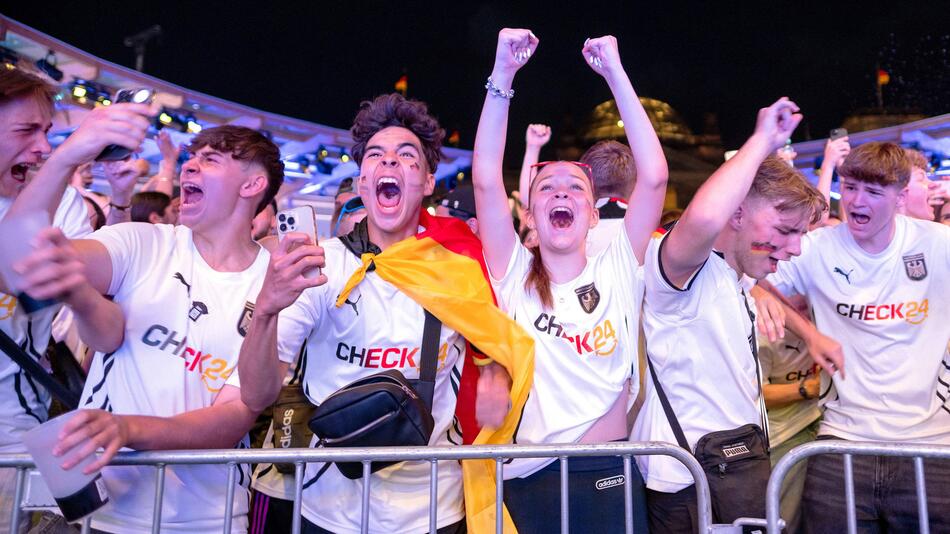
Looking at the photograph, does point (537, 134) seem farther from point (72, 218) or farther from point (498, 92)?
point (72, 218)

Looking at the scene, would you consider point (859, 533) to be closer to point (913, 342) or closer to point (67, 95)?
point (913, 342)

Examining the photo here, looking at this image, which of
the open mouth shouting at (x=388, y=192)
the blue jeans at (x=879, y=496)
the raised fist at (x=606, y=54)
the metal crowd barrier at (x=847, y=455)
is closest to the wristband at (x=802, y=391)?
the blue jeans at (x=879, y=496)

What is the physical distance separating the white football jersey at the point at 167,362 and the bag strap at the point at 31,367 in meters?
0.06

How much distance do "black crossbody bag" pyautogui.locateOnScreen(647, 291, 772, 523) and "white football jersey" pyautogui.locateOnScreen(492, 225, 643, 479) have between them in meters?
0.31

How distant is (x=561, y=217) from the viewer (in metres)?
2.40

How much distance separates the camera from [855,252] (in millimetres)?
2797

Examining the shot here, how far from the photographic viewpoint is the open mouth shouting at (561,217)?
94.0 inches

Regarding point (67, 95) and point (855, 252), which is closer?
point (855, 252)

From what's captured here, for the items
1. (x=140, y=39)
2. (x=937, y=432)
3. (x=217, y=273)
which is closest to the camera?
(x=217, y=273)

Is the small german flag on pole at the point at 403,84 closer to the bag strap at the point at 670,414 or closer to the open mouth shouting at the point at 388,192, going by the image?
the open mouth shouting at the point at 388,192

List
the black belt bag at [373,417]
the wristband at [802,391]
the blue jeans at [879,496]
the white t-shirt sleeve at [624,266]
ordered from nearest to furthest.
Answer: the black belt bag at [373,417]
the white t-shirt sleeve at [624,266]
the blue jeans at [879,496]
the wristband at [802,391]

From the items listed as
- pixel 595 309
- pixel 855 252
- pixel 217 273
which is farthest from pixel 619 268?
pixel 217 273

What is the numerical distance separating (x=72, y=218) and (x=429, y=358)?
1140 millimetres

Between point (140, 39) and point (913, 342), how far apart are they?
38.1 feet
